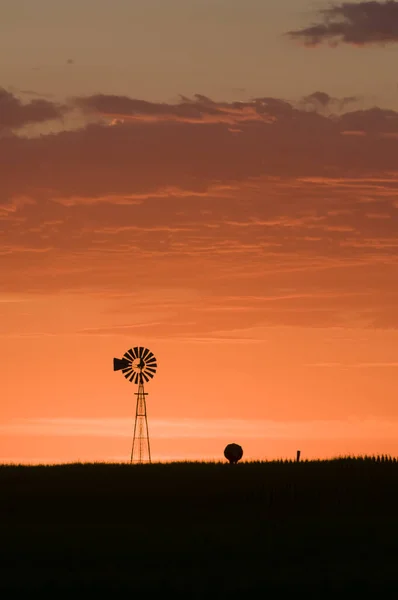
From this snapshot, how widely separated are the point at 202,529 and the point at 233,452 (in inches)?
1062

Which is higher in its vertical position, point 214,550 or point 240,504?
point 240,504

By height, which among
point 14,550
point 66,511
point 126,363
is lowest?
point 14,550

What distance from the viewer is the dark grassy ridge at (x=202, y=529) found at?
1326 inches

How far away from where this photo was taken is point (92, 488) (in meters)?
65.0

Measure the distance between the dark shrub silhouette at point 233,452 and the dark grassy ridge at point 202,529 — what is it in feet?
15.2

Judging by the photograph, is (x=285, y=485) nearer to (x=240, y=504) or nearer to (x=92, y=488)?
(x=240, y=504)

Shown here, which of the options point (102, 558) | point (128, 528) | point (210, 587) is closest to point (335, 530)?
point (128, 528)

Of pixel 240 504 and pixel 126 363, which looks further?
pixel 126 363

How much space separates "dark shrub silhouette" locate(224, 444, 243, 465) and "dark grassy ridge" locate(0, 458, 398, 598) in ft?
15.2

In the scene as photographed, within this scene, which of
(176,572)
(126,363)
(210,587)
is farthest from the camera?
(126,363)

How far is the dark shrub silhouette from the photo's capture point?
7525 centimetres

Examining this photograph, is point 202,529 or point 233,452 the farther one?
point 233,452

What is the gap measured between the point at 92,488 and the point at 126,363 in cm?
1878

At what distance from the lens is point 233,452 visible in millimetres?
75438
